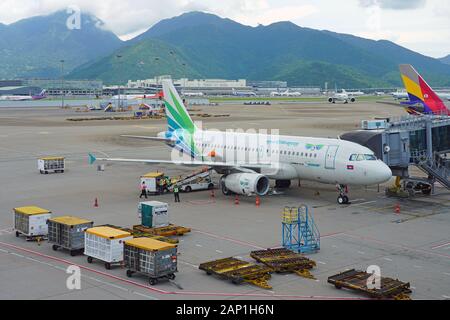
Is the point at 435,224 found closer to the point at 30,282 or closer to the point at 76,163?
the point at 30,282

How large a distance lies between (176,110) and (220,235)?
24251mm

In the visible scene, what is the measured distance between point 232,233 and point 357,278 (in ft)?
33.8

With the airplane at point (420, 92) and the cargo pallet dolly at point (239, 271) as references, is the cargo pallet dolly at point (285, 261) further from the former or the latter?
the airplane at point (420, 92)

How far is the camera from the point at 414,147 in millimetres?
45031

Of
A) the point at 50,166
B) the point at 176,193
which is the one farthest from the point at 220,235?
the point at 50,166

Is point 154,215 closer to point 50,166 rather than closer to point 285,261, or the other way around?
point 285,261

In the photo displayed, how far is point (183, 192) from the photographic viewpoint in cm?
4603

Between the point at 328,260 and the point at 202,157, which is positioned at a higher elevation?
the point at 202,157

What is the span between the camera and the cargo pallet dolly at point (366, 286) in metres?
21.8

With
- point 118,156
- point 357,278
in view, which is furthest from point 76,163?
point 357,278

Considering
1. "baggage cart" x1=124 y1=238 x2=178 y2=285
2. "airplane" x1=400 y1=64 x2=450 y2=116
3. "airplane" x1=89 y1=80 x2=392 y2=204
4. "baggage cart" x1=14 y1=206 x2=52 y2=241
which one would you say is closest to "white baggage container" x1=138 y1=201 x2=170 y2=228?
"baggage cart" x1=14 y1=206 x2=52 y2=241

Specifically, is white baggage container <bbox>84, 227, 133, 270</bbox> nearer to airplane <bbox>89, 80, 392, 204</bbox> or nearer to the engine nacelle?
the engine nacelle

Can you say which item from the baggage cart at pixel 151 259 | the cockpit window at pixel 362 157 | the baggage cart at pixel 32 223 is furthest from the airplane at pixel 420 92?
the baggage cart at pixel 151 259

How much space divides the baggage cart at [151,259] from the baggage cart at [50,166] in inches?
1322
